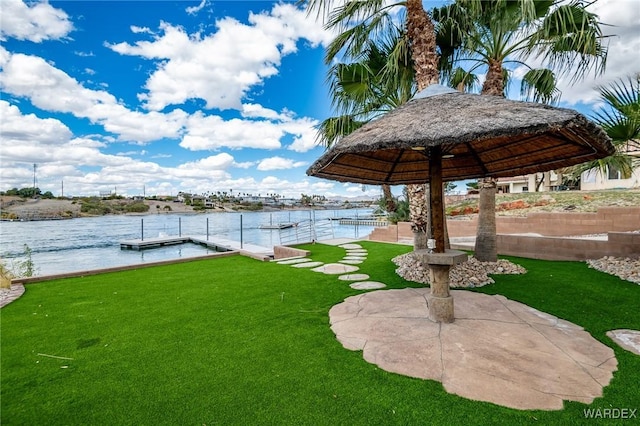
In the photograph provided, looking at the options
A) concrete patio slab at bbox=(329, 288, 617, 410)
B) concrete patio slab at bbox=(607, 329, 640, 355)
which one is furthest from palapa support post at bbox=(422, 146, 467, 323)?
concrete patio slab at bbox=(607, 329, 640, 355)

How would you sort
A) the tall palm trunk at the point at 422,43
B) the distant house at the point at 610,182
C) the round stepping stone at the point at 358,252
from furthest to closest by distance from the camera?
the distant house at the point at 610,182 → the round stepping stone at the point at 358,252 → the tall palm trunk at the point at 422,43

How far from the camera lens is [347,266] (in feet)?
23.2

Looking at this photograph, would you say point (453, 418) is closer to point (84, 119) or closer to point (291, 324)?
point (291, 324)

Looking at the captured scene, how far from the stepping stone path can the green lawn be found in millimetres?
356

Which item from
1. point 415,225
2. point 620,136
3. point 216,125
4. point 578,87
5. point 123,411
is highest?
point 216,125

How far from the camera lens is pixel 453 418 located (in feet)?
6.36

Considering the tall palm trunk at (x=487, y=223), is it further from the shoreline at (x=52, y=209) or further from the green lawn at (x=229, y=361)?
the shoreline at (x=52, y=209)

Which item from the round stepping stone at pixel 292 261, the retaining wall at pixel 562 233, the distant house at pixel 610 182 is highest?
the distant house at pixel 610 182

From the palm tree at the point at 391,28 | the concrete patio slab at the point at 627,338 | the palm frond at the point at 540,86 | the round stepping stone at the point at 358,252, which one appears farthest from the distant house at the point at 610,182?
the concrete patio slab at the point at 627,338

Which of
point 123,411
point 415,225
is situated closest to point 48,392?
point 123,411

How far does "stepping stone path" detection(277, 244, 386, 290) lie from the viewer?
547cm

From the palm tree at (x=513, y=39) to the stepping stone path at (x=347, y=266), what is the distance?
9.16ft

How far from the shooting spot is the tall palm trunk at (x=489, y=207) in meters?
6.21

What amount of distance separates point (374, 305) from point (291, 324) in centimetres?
121
